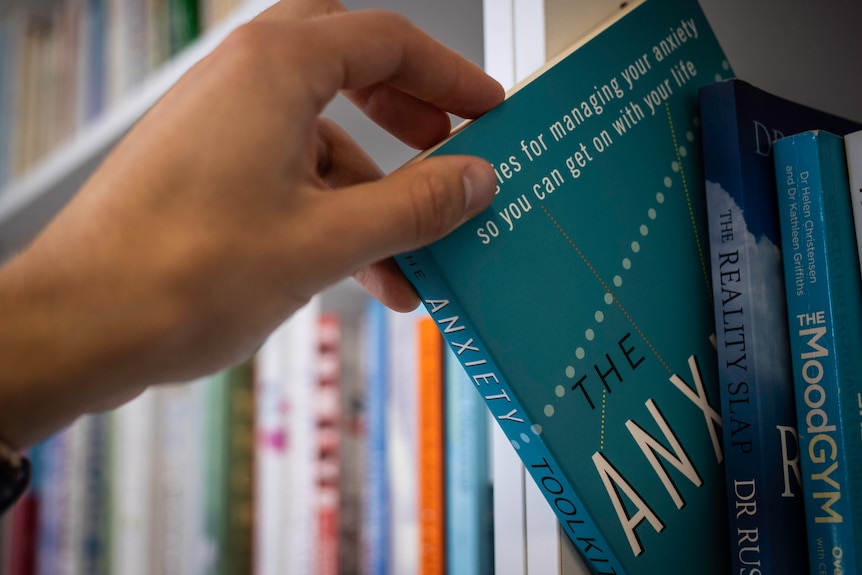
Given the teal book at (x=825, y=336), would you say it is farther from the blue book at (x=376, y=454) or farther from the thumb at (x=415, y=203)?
the blue book at (x=376, y=454)

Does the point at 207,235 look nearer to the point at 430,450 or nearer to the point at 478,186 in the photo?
the point at 478,186

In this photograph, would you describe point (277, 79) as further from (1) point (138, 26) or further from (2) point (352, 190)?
(1) point (138, 26)

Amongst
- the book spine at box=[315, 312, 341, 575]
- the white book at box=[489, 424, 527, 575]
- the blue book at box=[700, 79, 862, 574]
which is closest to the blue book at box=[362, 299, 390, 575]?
the book spine at box=[315, 312, 341, 575]

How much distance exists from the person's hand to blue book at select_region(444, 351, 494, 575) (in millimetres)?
364

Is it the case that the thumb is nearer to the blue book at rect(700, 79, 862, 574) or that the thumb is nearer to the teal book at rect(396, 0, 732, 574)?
the teal book at rect(396, 0, 732, 574)

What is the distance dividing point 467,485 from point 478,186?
0.42 m

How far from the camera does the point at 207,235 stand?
36 cm

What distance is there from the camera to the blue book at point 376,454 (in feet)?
2.90

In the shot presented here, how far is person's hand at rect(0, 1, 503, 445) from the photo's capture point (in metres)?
0.36

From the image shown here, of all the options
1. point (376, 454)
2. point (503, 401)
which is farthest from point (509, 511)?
point (376, 454)

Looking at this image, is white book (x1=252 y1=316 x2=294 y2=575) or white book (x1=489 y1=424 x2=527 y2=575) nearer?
white book (x1=489 y1=424 x2=527 y2=575)

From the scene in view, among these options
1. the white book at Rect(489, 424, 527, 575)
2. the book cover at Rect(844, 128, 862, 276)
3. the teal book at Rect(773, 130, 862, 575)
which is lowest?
the white book at Rect(489, 424, 527, 575)

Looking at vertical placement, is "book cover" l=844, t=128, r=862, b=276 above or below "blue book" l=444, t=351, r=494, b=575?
above

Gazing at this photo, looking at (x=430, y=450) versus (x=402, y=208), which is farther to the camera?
(x=430, y=450)
